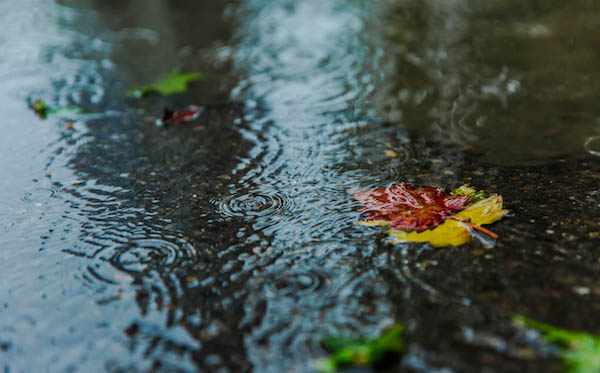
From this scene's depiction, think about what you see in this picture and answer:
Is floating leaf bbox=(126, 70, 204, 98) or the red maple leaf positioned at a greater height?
floating leaf bbox=(126, 70, 204, 98)

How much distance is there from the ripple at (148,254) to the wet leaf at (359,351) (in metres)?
0.75

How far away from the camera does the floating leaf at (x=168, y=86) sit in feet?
12.7

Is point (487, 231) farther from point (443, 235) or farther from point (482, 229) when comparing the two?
point (443, 235)

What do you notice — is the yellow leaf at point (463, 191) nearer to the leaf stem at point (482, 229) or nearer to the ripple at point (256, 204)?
the leaf stem at point (482, 229)

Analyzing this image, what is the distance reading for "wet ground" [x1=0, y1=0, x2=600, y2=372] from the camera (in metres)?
1.59

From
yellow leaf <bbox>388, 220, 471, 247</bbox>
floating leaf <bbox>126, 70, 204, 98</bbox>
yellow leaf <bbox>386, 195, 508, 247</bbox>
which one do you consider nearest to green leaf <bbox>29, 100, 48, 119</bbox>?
floating leaf <bbox>126, 70, 204, 98</bbox>

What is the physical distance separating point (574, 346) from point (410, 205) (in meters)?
0.84

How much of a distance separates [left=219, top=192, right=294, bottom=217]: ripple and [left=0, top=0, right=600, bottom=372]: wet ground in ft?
0.05

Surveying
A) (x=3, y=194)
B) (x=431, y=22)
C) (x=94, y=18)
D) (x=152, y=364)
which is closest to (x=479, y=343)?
(x=152, y=364)

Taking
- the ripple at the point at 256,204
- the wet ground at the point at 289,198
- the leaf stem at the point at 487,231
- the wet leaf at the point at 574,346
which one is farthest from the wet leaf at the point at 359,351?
the ripple at the point at 256,204

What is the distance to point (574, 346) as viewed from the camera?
144 centimetres

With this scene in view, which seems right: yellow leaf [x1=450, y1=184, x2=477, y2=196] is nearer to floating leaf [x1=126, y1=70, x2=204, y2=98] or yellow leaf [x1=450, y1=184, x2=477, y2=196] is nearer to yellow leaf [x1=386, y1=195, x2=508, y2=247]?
yellow leaf [x1=386, y1=195, x2=508, y2=247]

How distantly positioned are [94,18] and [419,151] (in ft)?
16.5

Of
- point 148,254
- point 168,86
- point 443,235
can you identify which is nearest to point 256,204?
point 148,254
